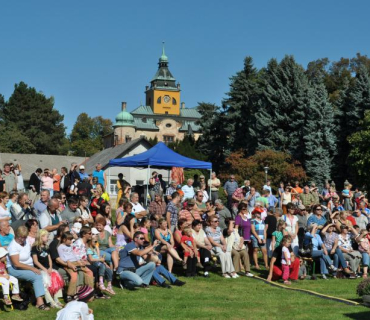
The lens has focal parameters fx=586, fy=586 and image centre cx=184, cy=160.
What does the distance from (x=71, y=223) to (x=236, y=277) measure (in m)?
4.20

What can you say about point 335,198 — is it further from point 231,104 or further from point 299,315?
point 231,104

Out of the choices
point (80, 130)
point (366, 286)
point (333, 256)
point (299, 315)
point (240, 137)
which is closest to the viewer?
point (299, 315)

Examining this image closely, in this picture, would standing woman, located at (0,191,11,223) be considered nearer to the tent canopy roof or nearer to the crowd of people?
the crowd of people

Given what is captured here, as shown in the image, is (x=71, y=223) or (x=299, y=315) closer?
(x=299, y=315)

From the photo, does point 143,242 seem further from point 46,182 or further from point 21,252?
point 46,182

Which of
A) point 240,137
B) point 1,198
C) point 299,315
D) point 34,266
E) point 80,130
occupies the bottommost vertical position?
point 299,315

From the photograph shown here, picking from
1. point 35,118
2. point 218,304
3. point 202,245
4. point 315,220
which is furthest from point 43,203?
point 35,118

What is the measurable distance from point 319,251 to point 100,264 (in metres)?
6.24

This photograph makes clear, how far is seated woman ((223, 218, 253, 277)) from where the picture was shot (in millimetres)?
14727

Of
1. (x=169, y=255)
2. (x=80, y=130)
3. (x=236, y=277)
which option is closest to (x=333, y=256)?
(x=236, y=277)

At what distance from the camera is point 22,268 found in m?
10.4

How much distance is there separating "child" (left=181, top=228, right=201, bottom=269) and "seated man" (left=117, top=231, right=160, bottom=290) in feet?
4.81

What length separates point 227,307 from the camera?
36.3 ft

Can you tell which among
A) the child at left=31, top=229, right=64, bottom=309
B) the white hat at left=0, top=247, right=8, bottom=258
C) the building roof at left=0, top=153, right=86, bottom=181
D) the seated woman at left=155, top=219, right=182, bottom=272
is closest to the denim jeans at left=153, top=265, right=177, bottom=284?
the seated woman at left=155, top=219, right=182, bottom=272
